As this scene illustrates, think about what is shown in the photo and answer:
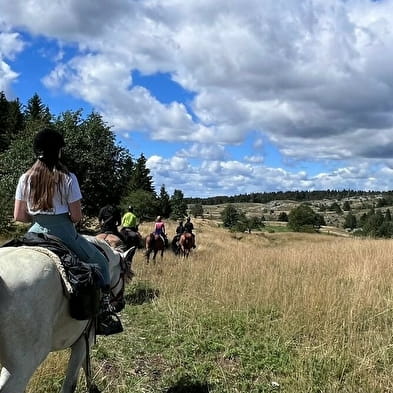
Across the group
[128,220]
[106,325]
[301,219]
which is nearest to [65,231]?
[106,325]

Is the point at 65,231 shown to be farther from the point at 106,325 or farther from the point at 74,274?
the point at 106,325

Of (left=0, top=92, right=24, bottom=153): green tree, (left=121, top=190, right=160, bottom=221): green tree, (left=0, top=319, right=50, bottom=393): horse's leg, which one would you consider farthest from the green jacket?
(left=0, top=92, right=24, bottom=153): green tree

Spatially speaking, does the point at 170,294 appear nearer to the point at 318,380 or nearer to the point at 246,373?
the point at 246,373

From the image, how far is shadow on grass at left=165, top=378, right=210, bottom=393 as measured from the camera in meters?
4.83

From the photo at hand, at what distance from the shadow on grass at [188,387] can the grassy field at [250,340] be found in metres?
0.01

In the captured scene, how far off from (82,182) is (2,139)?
35807mm

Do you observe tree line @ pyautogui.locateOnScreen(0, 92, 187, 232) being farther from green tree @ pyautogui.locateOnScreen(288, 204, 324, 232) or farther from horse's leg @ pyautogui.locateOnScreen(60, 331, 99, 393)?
green tree @ pyautogui.locateOnScreen(288, 204, 324, 232)

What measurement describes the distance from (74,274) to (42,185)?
2.71ft

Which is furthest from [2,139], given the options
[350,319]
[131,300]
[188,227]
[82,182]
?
[350,319]

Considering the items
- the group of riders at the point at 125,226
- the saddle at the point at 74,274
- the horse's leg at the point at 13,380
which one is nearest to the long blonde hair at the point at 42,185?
the saddle at the point at 74,274

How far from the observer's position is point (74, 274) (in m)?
3.60

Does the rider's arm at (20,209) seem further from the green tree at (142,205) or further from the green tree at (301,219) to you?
the green tree at (301,219)

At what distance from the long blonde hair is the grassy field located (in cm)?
207

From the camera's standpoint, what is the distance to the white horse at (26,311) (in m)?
3.10
